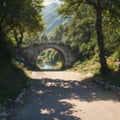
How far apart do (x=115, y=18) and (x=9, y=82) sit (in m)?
12.0

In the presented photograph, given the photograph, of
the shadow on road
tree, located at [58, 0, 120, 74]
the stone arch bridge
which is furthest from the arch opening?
the shadow on road

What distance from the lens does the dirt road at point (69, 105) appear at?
14438mm

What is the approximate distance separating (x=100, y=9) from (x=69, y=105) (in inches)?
542

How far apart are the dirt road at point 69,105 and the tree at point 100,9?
5.72 meters

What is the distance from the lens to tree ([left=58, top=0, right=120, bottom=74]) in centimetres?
2769

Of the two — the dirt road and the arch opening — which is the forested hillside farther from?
the arch opening

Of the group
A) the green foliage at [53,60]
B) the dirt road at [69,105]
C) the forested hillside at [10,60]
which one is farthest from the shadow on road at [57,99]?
the green foliage at [53,60]

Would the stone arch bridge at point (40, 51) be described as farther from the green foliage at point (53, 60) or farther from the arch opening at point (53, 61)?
the green foliage at point (53, 60)

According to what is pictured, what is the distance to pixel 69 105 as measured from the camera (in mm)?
16812

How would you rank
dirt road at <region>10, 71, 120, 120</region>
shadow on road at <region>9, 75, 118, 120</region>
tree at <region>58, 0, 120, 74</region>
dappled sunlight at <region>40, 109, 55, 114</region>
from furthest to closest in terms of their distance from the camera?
tree at <region>58, 0, 120, 74</region>, dappled sunlight at <region>40, 109, 55, 114</region>, shadow on road at <region>9, 75, 118, 120</region>, dirt road at <region>10, 71, 120, 120</region>

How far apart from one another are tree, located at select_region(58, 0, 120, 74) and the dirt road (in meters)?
5.72

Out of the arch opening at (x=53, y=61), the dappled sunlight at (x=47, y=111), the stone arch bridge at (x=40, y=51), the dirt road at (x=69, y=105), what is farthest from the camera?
the arch opening at (x=53, y=61)

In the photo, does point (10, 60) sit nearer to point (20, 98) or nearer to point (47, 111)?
point (20, 98)

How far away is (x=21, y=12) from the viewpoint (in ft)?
106
